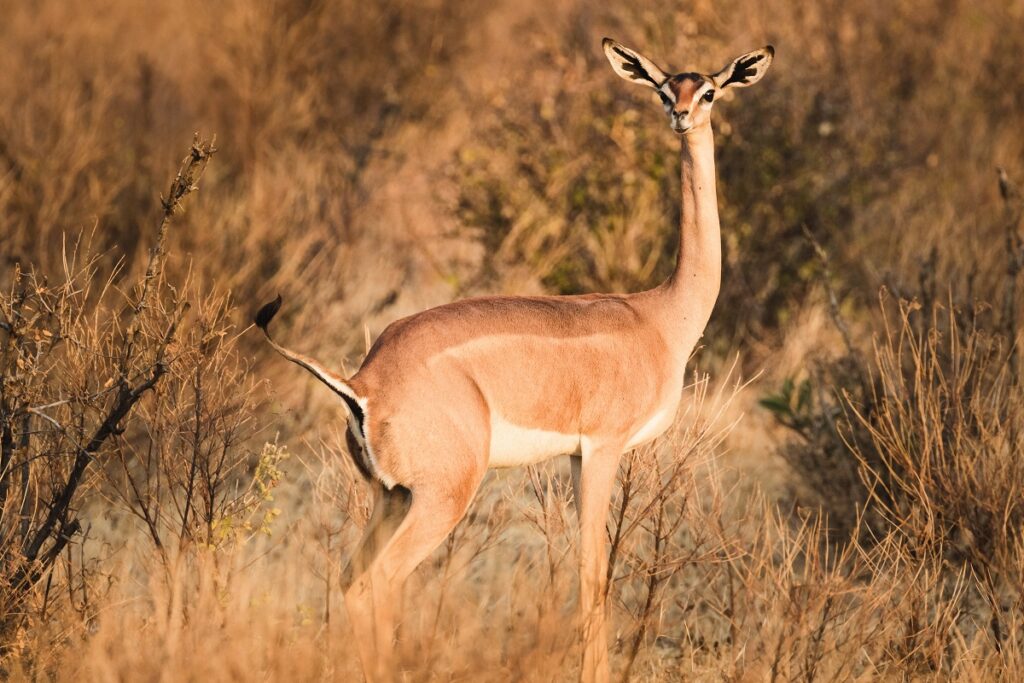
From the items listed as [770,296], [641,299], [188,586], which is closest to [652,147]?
[770,296]

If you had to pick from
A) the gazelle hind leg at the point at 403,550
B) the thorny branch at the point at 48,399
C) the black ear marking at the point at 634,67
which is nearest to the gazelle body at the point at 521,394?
the gazelle hind leg at the point at 403,550

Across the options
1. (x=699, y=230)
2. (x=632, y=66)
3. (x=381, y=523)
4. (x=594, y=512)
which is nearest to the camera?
(x=381, y=523)

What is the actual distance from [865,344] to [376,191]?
18.6 feet

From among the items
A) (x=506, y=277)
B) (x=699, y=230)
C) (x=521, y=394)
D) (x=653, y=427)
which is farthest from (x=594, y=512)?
(x=506, y=277)

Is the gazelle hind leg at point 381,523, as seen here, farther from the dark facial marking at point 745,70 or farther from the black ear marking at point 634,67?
the dark facial marking at point 745,70

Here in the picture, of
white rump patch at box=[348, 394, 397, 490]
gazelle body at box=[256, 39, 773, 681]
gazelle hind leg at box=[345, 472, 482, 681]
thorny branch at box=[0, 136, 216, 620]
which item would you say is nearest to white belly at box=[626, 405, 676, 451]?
gazelle body at box=[256, 39, 773, 681]

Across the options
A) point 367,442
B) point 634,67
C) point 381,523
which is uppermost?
point 634,67

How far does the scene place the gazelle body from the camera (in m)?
4.28

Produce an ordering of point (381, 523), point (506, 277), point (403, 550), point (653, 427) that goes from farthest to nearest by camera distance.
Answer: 1. point (506, 277)
2. point (653, 427)
3. point (381, 523)
4. point (403, 550)

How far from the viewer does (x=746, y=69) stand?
212 inches

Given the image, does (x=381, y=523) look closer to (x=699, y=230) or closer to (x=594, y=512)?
(x=594, y=512)

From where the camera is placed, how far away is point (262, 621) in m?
4.11

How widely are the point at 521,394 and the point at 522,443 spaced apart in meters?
0.17

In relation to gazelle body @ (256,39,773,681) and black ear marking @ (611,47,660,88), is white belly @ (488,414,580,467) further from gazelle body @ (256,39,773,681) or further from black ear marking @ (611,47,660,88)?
black ear marking @ (611,47,660,88)
